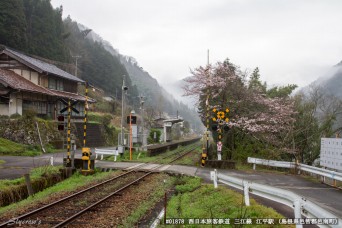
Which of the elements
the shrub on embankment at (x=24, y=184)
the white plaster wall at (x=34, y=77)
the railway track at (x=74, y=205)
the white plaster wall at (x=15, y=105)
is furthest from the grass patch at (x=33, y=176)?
the white plaster wall at (x=34, y=77)

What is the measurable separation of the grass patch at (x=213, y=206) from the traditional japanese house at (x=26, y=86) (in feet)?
61.9

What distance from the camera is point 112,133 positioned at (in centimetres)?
4172

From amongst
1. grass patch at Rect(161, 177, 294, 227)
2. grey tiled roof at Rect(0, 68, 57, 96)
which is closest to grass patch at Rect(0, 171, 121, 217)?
grass patch at Rect(161, 177, 294, 227)

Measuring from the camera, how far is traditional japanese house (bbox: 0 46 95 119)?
87.9ft

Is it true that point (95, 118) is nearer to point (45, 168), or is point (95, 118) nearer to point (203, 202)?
point (45, 168)

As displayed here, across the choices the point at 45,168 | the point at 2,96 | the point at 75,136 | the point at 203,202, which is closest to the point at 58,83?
the point at 75,136

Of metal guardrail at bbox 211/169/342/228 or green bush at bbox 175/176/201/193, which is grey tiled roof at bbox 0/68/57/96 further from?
metal guardrail at bbox 211/169/342/228

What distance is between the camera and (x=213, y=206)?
8.27 metres

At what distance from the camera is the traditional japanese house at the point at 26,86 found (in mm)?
26781

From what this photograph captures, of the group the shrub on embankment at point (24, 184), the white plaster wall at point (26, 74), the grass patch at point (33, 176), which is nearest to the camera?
the shrub on embankment at point (24, 184)

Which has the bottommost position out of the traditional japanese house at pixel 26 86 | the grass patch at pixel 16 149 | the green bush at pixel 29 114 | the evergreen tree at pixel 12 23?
the grass patch at pixel 16 149

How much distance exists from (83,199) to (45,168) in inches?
166

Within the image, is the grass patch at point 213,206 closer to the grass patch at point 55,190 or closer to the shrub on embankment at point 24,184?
the grass patch at point 55,190

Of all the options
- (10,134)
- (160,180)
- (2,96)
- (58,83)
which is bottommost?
(160,180)
